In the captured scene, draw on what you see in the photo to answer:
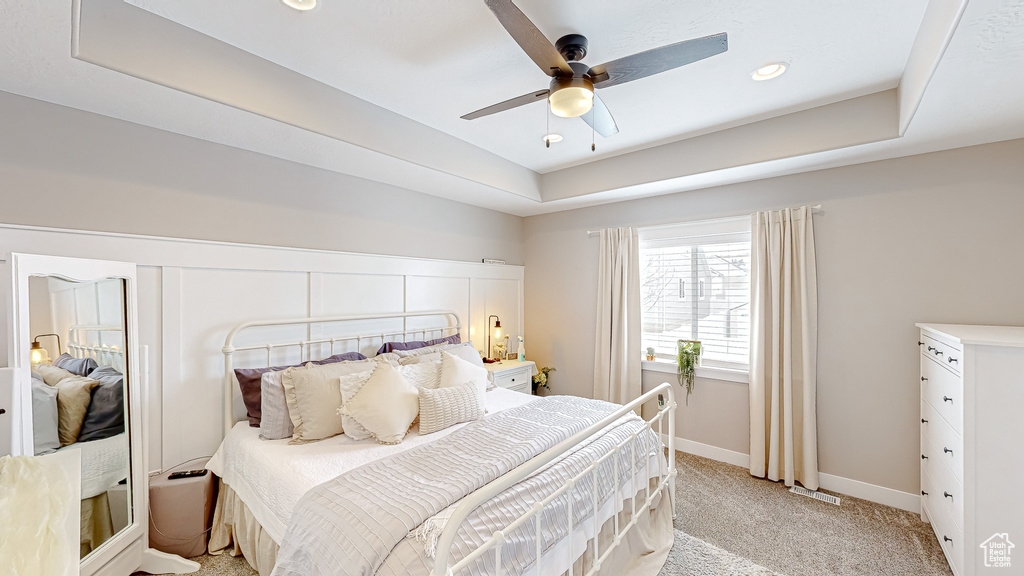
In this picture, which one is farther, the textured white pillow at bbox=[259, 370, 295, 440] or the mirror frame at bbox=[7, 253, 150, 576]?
the textured white pillow at bbox=[259, 370, 295, 440]

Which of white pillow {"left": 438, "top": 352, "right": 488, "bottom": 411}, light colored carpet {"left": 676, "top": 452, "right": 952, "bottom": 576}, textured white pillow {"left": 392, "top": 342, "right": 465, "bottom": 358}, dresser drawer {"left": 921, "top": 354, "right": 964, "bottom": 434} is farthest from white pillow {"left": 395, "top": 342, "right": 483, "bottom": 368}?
dresser drawer {"left": 921, "top": 354, "right": 964, "bottom": 434}

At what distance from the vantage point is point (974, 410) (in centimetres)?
187

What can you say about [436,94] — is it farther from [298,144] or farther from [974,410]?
[974,410]

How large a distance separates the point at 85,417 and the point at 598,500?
2.25m

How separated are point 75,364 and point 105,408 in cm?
26

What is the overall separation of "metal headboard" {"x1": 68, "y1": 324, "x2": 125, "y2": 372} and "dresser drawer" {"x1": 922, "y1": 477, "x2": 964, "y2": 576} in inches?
159

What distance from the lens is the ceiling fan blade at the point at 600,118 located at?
201 centimetres

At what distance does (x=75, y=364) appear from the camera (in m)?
1.69

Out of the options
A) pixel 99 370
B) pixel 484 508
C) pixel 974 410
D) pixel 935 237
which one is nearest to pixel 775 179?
pixel 935 237

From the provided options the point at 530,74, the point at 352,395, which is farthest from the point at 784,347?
the point at 352,395

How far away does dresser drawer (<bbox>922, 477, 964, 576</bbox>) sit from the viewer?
1.92 m

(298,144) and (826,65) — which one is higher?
(826,65)

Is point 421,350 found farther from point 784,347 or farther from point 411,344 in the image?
point 784,347

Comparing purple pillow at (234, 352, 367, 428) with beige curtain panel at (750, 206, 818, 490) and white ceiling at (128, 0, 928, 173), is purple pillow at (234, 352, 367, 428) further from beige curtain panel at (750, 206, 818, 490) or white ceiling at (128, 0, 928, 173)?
beige curtain panel at (750, 206, 818, 490)
